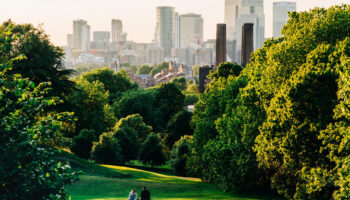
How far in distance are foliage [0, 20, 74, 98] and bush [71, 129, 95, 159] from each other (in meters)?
10.9

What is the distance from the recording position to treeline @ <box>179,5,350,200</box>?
2021 cm

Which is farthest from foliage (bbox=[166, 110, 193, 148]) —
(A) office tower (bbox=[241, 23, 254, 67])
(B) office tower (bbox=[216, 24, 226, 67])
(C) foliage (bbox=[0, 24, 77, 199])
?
(B) office tower (bbox=[216, 24, 226, 67])

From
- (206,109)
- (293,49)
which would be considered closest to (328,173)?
(293,49)

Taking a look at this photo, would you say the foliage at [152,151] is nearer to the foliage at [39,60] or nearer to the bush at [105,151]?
the bush at [105,151]

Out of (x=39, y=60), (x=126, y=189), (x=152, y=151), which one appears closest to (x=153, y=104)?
(x=152, y=151)

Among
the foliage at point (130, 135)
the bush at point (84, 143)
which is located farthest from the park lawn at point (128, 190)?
the foliage at point (130, 135)

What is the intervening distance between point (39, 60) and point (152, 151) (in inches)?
693

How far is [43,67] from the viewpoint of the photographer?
1617 inches

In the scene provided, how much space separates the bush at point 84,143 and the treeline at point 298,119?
22326 millimetres

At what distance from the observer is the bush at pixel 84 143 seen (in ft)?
172

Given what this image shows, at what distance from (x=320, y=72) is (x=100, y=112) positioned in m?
38.9

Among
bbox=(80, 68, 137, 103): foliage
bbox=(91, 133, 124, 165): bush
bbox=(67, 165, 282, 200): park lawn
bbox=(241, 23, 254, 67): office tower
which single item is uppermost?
bbox=(241, 23, 254, 67): office tower

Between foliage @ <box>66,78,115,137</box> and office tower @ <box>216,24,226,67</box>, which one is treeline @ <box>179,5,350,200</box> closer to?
foliage @ <box>66,78,115,137</box>

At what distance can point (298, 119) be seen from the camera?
22297 millimetres
